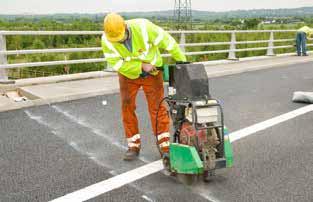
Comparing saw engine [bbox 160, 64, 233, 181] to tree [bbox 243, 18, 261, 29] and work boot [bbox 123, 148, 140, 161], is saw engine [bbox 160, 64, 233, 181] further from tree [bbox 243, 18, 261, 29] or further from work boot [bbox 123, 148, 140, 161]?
tree [bbox 243, 18, 261, 29]

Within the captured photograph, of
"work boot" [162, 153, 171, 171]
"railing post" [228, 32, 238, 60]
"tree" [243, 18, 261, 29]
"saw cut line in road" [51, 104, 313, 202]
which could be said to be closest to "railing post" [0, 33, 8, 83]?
"saw cut line in road" [51, 104, 313, 202]

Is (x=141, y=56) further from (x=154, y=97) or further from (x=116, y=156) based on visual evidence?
(x=116, y=156)

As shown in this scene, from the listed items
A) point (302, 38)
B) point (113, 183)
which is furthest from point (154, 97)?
point (302, 38)

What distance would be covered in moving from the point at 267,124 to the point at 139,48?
327 centimetres

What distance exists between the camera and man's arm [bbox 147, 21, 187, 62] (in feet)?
15.5

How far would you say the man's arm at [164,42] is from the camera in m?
4.73

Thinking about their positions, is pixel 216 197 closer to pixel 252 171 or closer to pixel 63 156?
pixel 252 171

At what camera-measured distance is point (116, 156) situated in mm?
5535

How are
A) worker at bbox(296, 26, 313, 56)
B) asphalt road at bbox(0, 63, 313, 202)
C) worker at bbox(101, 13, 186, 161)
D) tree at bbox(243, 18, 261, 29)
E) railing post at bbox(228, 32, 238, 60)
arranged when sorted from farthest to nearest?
1. tree at bbox(243, 18, 261, 29)
2. worker at bbox(296, 26, 313, 56)
3. railing post at bbox(228, 32, 238, 60)
4. worker at bbox(101, 13, 186, 161)
5. asphalt road at bbox(0, 63, 313, 202)

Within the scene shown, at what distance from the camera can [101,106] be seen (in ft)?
28.6

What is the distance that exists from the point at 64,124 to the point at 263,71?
9.75 m

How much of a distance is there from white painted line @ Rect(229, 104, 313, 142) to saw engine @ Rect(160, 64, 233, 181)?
6.25ft

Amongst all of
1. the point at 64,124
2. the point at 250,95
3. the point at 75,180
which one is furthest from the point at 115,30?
the point at 250,95

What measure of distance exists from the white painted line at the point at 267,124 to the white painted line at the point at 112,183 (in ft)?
Result: 5.39
